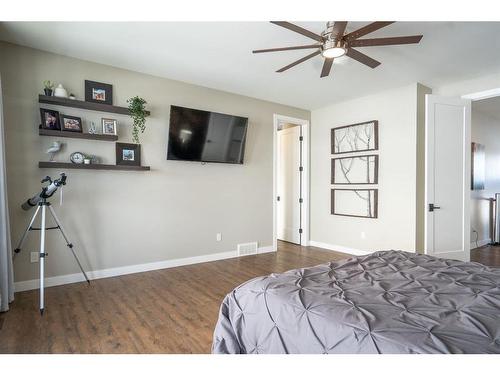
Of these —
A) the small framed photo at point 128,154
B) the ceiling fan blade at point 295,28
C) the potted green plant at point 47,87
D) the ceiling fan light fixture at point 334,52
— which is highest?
the ceiling fan blade at point 295,28

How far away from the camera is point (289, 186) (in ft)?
19.6

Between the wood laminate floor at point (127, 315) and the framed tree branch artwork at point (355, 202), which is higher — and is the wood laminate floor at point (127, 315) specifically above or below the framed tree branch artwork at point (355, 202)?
below

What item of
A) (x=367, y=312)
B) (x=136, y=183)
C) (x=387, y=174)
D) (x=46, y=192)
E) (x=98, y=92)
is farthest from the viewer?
(x=387, y=174)

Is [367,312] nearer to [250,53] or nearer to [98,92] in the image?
[250,53]

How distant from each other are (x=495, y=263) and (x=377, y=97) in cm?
317

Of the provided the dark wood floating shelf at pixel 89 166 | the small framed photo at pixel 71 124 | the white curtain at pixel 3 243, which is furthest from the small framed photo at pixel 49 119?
the white curtain at pixel 3 243

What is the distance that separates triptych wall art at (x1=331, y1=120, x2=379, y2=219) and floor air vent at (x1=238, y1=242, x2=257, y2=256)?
1.60 metres

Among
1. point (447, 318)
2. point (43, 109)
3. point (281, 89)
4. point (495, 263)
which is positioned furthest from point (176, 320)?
point (495, 263)

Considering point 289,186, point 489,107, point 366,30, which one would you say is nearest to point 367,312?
point 366,30

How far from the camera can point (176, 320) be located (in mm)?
2451

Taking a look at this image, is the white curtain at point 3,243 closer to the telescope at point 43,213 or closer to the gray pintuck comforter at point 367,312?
the telescope at point 43,213

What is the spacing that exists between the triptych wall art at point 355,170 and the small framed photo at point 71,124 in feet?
13.2

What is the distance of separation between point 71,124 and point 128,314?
224 centimetres

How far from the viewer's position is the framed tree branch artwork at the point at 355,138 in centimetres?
461
